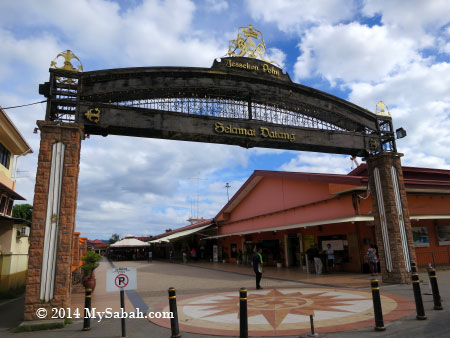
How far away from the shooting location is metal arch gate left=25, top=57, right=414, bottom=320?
323 inches

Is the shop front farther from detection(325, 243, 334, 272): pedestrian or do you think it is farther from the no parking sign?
the no parking sign

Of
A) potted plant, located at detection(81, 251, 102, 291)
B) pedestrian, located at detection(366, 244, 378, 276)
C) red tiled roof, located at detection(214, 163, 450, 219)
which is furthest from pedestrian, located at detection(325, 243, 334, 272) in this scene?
potted plant, located at detection(81, 251, 102, 291)

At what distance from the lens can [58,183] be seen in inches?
336

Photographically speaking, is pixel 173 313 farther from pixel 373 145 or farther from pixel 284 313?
pixel 373 145

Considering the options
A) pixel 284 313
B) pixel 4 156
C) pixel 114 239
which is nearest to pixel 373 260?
pixel 284 313

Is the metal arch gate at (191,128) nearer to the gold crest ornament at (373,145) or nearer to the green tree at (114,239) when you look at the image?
the gold crest ornament at (373,145)

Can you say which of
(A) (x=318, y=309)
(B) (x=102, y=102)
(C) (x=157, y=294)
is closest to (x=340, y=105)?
(A) (x=318, y=309)

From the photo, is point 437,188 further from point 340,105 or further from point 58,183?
point 58,183

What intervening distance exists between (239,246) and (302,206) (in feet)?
34.7

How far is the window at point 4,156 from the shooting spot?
16016 mm

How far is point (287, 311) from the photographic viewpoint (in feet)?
26.3

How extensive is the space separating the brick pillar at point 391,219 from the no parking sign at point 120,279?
367 inches

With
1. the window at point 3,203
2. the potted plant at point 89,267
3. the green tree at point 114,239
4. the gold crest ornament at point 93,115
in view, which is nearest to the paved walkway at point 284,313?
the potted plant at point 89,267

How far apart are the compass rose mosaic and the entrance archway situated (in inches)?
118
